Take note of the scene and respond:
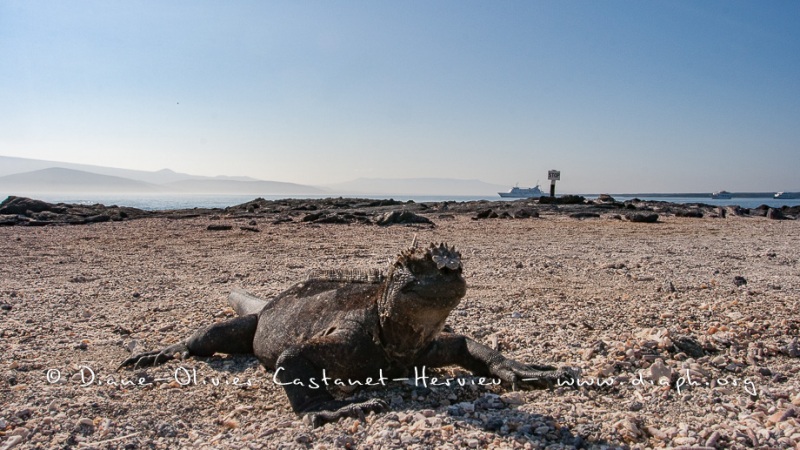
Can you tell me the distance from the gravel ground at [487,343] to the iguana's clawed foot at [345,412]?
7 cm

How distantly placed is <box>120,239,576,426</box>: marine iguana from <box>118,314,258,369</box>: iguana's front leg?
0.54ft

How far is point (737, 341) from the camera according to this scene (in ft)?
17.4

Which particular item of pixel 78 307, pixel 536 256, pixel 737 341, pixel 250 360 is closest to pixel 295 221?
pixel 536 256

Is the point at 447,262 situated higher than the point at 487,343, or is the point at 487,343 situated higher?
the point at 447,262

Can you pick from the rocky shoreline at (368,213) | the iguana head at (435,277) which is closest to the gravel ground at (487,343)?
the iguana head at (435,277)

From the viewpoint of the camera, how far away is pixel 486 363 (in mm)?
4824

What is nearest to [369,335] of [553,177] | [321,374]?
[321,374]

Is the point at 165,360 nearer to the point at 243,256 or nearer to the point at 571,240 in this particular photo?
the point at 243,256

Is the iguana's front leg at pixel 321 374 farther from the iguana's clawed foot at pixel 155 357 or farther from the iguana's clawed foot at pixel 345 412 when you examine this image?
the iguana's clawed foot at pixel 155 357

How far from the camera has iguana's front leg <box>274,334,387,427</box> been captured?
158 inches

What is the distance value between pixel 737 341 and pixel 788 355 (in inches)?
17.1

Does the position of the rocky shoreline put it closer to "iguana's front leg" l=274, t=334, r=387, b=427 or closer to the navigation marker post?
the navigation marker post

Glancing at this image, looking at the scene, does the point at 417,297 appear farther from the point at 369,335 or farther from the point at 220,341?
the point at 220,341

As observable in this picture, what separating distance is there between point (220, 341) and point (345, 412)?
7.66 ft
